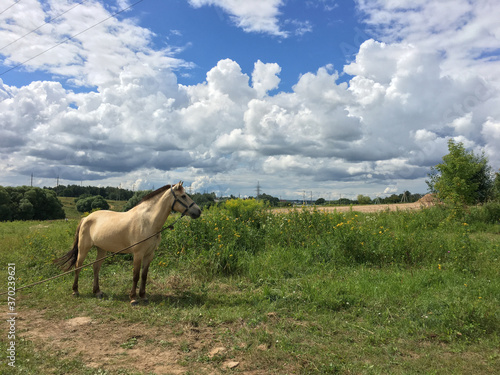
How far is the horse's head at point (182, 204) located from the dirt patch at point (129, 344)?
77.7 inches

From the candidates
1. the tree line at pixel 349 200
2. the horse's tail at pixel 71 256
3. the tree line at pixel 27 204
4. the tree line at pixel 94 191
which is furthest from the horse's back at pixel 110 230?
the tree line at pixel 94 191

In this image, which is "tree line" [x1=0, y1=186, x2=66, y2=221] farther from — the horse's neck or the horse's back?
the horse's neck

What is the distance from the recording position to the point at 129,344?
4.06 m

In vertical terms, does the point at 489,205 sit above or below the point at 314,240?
above

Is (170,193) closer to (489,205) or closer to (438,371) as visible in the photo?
(438,371)

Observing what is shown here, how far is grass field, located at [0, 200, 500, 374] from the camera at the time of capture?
143 inches

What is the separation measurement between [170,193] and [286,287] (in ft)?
9.47

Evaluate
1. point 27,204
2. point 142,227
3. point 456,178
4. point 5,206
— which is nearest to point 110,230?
point 142,227

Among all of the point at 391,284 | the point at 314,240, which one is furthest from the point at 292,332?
the point at 314,240

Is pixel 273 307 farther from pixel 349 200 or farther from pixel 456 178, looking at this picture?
pixel 349 200

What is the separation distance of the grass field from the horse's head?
164 cm

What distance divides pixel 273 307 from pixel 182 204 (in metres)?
2.43

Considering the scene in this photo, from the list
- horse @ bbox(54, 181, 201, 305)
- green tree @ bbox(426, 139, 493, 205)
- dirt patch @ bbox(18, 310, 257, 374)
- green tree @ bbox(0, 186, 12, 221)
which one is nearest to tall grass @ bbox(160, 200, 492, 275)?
horse @ bbox(54, 181, 201, 305)

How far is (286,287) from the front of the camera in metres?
6.00
